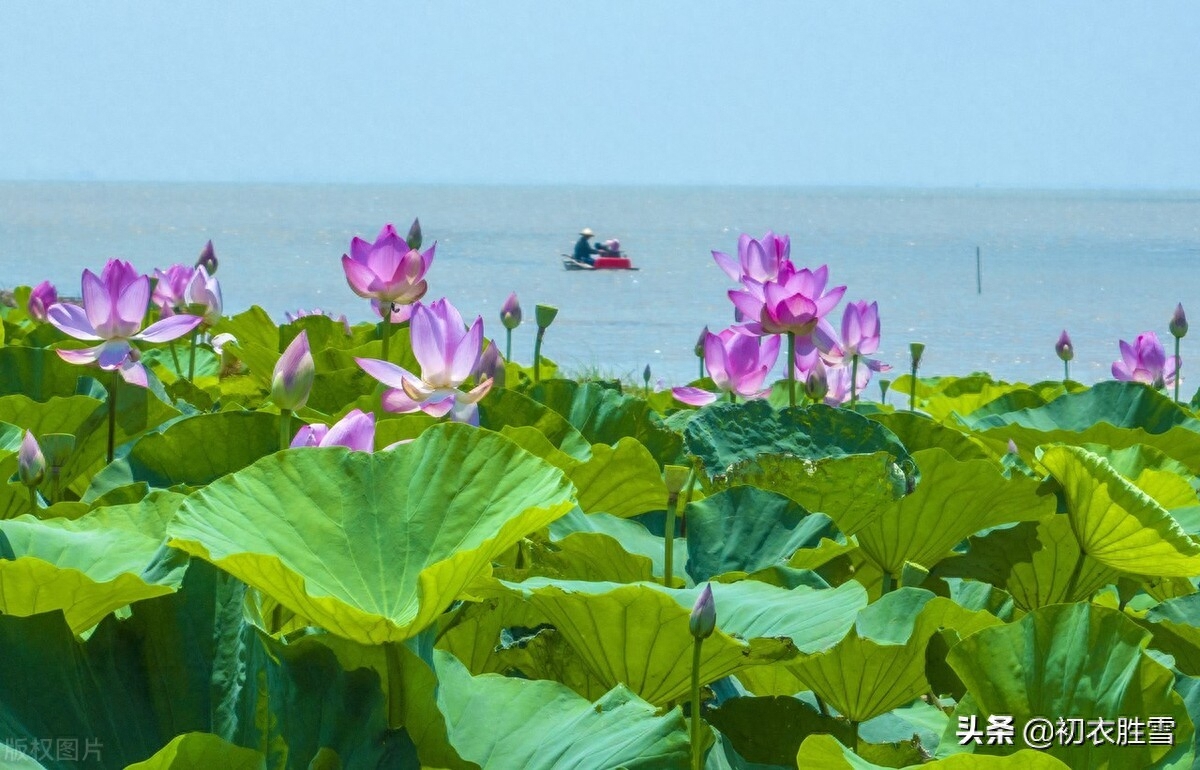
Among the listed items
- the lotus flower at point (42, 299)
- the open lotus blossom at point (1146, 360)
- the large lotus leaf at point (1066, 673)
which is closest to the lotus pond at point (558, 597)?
the large lotus leaf at point (1066, 673)

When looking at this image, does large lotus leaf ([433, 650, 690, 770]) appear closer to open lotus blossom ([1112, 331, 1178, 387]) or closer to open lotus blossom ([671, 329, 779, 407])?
open lotus blossom ([671, 329, 779, 407])

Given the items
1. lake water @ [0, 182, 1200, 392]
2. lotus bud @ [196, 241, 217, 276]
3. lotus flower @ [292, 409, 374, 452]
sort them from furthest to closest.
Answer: lake water @ [0, 182, 1200, 392], lotus bud @ [196, 241, 217, 276], lotus flower @ [292, 409, 374, 452]

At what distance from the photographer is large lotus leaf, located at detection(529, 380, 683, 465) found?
1.78 m

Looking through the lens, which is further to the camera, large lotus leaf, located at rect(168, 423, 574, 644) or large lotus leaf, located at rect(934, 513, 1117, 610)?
large lotus leaf, located at rect(934, 513, 1117, 610)

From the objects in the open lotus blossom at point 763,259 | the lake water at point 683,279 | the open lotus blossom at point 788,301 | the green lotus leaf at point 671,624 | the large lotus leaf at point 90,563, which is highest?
the open lotus blossom at point 763,259

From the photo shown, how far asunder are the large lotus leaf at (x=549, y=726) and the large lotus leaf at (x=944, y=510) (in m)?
0.53

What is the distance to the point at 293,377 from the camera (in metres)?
1.16

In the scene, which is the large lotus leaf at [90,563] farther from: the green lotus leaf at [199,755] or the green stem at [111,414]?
the green stem at [111,414]

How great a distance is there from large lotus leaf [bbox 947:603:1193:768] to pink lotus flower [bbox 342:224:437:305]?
1079 millimetres

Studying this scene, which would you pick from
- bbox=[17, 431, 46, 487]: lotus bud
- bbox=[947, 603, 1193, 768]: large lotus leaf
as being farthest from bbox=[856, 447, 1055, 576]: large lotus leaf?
bbox=[17, 431, 46, 487]: lotus bud

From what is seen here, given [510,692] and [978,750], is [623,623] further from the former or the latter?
[978,750]

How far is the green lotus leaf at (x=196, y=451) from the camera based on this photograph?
4.36 feet

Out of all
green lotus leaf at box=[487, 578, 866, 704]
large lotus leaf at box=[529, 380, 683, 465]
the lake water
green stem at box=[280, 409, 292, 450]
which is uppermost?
green stem at box=[280, 409, 292, 450]

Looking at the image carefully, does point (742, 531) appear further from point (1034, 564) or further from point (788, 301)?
point (788, 301)
